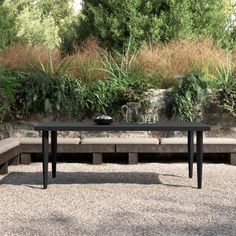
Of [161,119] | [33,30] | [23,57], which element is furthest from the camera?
[33,30]

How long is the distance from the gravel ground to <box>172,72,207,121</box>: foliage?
116cm

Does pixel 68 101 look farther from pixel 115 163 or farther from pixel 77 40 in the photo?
pixel 77 40

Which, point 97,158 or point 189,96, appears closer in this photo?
point 97,158

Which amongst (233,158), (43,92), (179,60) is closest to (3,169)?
(43,92)

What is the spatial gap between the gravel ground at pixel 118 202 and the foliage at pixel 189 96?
116 cm

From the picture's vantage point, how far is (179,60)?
356 inches

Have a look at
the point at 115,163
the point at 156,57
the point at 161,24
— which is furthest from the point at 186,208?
the point at 161,24

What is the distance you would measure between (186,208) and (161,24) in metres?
7.95

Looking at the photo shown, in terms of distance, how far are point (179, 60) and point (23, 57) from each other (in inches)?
104

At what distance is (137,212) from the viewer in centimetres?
456

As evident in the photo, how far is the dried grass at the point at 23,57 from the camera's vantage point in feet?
28.8

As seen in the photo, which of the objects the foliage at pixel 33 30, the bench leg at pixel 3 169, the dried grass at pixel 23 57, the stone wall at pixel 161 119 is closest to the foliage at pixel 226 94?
the stone wall at pixel 161 119

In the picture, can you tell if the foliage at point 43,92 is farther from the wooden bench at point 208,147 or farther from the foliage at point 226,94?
the foliage at point 226,94

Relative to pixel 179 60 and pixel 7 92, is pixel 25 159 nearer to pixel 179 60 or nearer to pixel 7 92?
pixel 7 92
